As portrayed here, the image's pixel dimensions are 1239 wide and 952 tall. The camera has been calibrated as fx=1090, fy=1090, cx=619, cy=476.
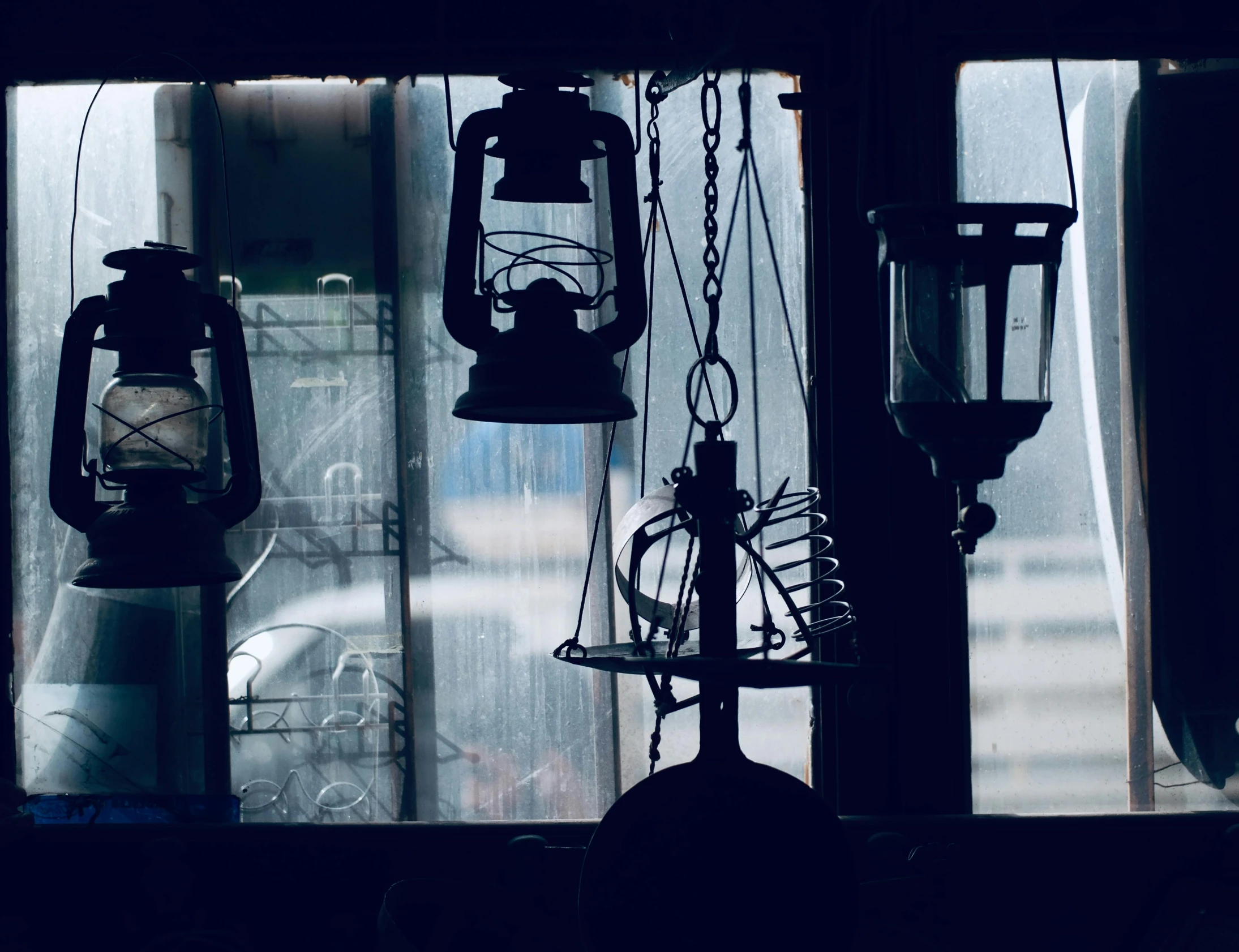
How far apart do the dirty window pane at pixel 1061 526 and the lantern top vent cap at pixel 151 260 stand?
1.19 metres

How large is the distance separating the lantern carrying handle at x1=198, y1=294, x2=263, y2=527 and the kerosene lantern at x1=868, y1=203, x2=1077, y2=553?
0.80 m

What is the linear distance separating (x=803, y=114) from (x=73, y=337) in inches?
44.4

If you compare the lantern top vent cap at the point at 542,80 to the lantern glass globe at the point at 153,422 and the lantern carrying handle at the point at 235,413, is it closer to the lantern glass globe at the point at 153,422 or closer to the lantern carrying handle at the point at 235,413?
the lantern carrying handle at the point at 235,413

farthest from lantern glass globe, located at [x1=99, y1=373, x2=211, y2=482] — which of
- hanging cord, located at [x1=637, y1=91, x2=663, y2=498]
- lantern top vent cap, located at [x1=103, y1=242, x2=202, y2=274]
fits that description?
hanging cord, located at [x1=637, y1=91, x2=663, y2=498]

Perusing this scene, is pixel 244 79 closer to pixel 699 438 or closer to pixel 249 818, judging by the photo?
pixel 699 438

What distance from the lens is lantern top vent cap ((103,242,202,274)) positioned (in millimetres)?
1281

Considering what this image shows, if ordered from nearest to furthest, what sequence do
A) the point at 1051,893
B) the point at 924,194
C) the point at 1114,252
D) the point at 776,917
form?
the point at 776,917 < the point at 924,194 < the point at 1051,893 < the point at 1114,252

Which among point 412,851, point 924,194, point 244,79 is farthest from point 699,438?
point 244,79

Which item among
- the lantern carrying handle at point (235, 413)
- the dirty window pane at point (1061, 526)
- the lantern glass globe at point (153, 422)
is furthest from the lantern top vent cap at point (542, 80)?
the dirty window pane at point (1061, 526)

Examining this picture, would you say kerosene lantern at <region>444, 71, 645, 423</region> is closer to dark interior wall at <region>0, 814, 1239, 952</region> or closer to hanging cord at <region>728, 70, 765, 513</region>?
hanging cord at <region>728, 70, 765, 513</region>

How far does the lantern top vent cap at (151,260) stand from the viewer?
1281mm

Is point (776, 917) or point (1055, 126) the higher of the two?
point (1055, 126)

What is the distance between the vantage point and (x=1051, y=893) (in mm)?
1655

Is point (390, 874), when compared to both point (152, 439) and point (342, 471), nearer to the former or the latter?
point (342, 471)
